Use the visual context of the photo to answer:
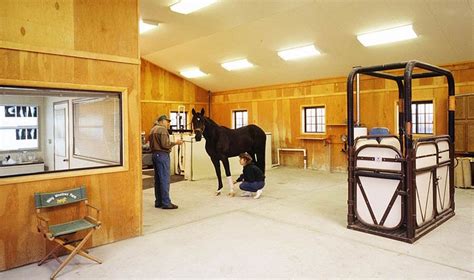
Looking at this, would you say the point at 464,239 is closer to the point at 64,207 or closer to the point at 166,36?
the point at 64,207

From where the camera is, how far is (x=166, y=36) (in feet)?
28.0

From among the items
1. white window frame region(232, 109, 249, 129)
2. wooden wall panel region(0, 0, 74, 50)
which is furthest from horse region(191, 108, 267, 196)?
white window frame region(232, 109, 249, 129)

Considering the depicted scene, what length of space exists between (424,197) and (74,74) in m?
4.15

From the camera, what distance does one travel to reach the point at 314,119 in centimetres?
1009

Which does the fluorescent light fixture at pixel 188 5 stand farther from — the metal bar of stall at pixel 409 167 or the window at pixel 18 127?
the metal bar of stall at pixel 409 167

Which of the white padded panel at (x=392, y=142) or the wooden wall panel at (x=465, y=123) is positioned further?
the wooden wall panel at (x=465, y=123)

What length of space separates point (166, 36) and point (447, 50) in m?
6.26

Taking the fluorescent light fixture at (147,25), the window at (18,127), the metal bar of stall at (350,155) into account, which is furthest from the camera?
the fluorescent light fixture at (147,25)

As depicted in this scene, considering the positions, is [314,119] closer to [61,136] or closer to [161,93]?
[161,93]

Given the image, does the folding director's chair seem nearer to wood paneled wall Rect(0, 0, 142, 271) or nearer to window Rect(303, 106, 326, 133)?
wood paneled wall Rect(0, 0, 142, 271)

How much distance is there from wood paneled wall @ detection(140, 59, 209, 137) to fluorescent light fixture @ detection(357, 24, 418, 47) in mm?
6864

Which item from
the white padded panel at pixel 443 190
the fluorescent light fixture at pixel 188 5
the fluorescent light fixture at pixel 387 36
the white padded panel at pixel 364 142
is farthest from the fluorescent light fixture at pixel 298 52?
the white padded panel at pixel 443 190

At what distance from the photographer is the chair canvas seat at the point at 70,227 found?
3.07 metres

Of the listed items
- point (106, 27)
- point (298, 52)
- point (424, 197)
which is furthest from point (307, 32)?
point (106, 27)
